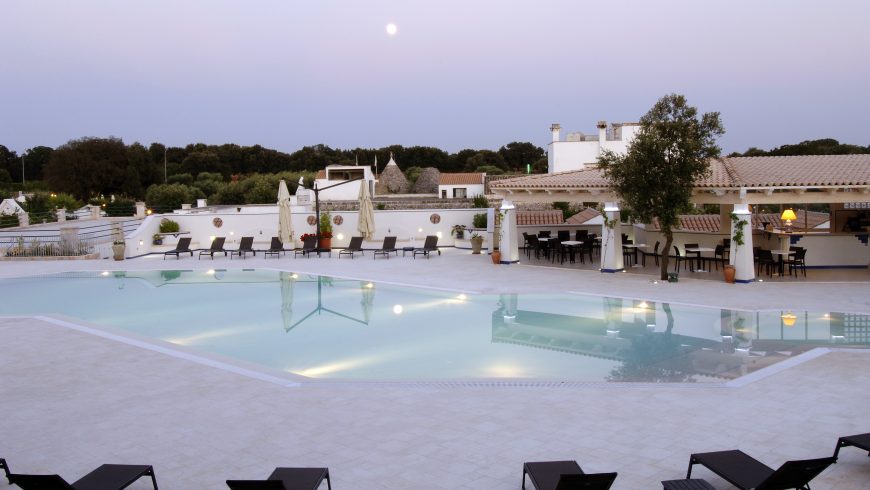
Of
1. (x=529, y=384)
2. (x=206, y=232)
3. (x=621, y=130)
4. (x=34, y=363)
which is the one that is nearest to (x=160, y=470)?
(x=529, y=384)

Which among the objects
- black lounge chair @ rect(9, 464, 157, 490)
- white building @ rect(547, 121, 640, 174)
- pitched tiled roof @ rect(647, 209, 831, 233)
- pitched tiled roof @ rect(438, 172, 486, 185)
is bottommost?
black lounge chair @ rect(9, 464, 157, 490)

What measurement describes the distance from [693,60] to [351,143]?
59.0 meters

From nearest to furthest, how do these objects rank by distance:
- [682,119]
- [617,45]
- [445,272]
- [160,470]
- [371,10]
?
[160,470], [682,119], [445,272], [371,10], [617,45]

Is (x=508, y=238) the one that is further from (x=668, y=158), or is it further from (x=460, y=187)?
(x=460, y=187)

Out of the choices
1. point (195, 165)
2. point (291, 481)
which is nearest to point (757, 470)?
point (291, 481)

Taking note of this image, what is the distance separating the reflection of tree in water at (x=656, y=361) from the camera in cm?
934

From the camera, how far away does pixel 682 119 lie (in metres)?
16.3

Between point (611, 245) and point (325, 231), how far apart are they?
36.9 feet

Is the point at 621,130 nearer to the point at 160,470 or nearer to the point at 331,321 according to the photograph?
the point at 331,321

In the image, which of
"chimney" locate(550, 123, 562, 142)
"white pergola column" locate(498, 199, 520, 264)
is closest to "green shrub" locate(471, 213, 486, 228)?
"white pergola column" locate(498, 199, 520, 264)

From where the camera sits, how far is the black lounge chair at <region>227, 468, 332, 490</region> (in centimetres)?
482

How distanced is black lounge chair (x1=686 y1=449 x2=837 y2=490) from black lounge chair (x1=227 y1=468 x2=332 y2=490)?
3036 millimetres

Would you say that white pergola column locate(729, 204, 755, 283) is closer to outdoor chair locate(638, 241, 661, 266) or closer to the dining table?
the dining table

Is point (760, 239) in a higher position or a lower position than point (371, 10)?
Result: lower
